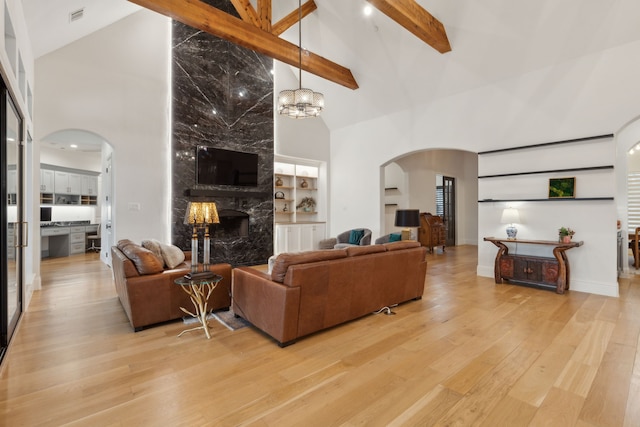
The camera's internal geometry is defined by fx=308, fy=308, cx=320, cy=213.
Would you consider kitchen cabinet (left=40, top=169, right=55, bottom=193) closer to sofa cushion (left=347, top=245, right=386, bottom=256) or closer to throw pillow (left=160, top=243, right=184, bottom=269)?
throw pillow (left=160, top=243, right=184, bottom=269)

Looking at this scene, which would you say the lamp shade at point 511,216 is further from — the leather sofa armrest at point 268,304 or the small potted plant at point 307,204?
the small potted plant at point 307,204

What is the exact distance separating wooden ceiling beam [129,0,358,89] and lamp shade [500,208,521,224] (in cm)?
421

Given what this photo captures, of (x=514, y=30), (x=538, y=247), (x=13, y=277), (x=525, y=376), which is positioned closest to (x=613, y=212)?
(x=538, y=247)

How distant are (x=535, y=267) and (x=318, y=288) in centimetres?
374

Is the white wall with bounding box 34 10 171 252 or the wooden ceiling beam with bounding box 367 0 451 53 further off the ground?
the wooden ceiling beam with bounding box 367 0 451 53

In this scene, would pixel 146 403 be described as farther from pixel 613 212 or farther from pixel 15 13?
pixel 613 212

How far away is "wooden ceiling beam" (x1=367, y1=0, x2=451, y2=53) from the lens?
4004 millimetres

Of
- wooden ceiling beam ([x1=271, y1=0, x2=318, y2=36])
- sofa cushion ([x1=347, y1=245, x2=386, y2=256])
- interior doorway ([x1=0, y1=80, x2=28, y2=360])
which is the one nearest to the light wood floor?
interior doorway ([x1=0, y1=80, x2=28, y2=360])

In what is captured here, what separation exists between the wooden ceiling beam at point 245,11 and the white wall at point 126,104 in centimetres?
179

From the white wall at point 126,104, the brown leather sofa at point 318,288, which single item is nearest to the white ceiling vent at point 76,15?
the white wall at point 126,104

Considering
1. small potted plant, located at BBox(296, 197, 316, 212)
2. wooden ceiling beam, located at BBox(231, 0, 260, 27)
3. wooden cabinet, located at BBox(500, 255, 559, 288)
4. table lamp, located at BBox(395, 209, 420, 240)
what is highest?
wooden ceiling beam, located at BBox(231, 0, 260, 27)

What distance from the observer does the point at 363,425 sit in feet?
5.63

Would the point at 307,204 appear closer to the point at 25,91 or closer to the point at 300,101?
the point at 300,101

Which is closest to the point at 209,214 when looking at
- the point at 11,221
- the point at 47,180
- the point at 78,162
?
the point at 11,221
